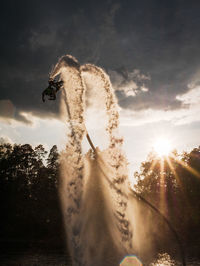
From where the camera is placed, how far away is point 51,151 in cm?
7888

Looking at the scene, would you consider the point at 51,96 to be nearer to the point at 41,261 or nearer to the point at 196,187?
the point at 41,261

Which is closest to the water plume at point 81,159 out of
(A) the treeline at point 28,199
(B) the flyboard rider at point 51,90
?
(B) the flyboard rider at point 51,90

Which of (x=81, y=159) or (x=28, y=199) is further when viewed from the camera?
(x=28, y=199)

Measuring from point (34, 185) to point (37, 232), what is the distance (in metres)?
14.0

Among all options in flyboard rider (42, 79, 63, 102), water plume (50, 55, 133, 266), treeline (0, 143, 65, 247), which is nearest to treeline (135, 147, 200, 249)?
treeline (0, 143, 65, 247)

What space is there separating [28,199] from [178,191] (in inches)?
Result: 1751

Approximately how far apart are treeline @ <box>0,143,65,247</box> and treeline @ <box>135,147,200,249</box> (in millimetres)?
26514

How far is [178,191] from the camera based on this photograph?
68000 mm

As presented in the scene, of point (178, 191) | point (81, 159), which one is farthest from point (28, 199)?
point (81, 159)

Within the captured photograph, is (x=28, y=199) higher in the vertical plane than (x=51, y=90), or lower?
lower

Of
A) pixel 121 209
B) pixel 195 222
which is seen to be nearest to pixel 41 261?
pixel 121 209

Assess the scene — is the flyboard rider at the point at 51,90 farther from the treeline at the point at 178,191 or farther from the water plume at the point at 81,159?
the treeline at the point at 178,191

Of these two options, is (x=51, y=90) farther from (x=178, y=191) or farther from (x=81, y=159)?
(x=178, y=191)

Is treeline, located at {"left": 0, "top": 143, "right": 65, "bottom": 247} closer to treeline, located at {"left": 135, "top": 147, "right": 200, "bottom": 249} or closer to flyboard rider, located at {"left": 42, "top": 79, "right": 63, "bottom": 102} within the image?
treeline, located at {"left": 135, "top": 147, "right": 200, "bottom": 249}
